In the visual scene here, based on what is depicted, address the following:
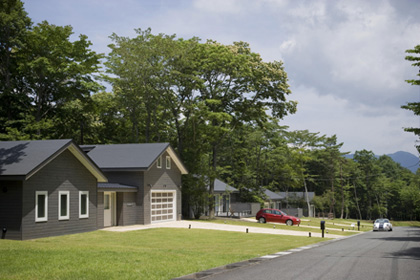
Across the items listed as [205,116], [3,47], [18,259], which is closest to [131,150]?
[205,116]

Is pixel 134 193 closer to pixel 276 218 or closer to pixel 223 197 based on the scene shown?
pixel 276 218

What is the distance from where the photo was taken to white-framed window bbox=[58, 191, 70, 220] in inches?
994

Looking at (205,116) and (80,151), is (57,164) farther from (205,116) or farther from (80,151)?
(205,116)

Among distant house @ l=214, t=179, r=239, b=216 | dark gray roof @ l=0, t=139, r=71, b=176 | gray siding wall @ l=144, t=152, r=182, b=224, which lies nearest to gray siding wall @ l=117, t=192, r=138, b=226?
gray siding wall @ l=144, t=152, r=182, b=224

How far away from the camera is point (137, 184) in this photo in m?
34.1

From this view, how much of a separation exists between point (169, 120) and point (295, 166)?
84.6 feet

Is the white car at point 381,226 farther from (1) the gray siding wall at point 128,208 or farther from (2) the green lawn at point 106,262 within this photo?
(2) the green lawn at point 106,262

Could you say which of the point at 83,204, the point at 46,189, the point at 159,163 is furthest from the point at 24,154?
the point at 159,163

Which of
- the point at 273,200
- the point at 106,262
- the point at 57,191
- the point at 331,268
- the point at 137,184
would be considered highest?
the point at 137,184

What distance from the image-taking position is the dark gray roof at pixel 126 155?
33906 millimetres

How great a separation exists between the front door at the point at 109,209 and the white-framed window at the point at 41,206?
7.31 meters

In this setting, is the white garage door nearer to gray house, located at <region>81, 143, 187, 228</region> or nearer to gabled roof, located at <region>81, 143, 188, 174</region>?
gray house, located at <region>81, 143, 187, 228</region>

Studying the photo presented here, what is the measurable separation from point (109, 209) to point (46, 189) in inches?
331

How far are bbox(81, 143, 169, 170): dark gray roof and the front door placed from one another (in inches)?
97.7
